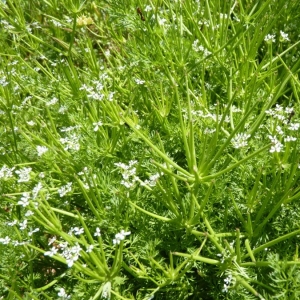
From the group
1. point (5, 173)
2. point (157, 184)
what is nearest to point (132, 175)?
point (157, 184)

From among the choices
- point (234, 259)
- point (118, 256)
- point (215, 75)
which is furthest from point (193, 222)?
point (215, 75)

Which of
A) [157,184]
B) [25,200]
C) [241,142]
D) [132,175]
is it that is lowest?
[25,200]

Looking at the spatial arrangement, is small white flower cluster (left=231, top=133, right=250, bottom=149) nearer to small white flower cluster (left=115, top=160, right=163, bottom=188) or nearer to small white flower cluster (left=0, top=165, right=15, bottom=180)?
small white flower cluster (left=115, top=160, right=163, bottom=188)

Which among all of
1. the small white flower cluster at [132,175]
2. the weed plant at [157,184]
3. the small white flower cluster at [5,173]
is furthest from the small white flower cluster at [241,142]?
the small white flower cluster at [5,173]

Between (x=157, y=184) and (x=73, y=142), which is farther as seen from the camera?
(x=73, y=142)

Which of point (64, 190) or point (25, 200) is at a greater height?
point (25, 200)

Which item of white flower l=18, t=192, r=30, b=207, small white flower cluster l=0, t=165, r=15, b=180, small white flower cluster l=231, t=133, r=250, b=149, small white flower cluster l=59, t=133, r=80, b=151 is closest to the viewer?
white flower l=18, t=192, r=30, b=207

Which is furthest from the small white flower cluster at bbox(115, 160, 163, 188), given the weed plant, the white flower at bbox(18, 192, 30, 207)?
the white flower at bbox(18, 192, 30, 207)

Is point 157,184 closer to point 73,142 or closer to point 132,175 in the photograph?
A: point 132,175

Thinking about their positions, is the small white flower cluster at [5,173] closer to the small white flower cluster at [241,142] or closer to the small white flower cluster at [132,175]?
the small white flower cluster at [132,175]

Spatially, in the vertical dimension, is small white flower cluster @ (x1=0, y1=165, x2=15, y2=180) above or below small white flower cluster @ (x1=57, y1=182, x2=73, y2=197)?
below

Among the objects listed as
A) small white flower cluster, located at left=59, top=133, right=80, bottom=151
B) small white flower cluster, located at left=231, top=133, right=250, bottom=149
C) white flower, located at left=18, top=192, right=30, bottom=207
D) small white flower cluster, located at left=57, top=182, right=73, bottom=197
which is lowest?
small white flower cluster, located at left=57, top=182, right=73, bottom=197
